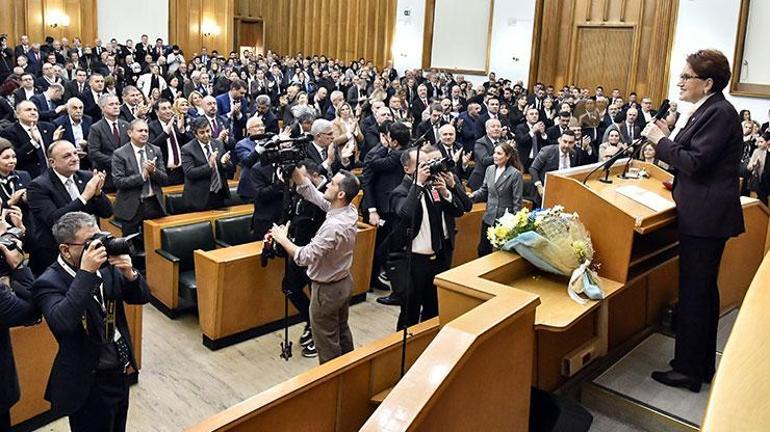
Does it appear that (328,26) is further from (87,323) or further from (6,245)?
(87,323)

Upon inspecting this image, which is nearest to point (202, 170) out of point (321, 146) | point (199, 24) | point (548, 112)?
point (321, 146)

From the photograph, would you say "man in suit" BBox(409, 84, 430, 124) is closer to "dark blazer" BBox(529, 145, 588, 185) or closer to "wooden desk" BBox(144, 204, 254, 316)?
"dark blazer" BBox(529, 145, 588, 185)

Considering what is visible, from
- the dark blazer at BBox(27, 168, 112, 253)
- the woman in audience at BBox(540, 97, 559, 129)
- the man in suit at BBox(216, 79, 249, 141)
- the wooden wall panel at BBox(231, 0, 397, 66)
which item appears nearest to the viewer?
the dark blazer at BBox(27, 168, 112, 253)

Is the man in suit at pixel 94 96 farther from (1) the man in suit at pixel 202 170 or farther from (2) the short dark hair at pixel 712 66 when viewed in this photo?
(2) the short dark hair at pixel 712 66

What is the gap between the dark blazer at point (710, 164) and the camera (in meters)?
3.11

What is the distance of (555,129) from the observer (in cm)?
954

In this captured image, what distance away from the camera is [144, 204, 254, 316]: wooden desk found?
5463 mm

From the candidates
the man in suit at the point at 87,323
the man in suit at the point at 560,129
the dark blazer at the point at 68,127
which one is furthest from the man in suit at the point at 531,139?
the man in suit at the point at 87,323

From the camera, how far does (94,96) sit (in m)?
9.91

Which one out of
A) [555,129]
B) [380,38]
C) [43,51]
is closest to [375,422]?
[555,129]

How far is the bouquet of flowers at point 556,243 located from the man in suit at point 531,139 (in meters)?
6.02

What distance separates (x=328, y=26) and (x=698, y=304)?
21254 millimetres

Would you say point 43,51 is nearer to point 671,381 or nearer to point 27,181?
point 27,181

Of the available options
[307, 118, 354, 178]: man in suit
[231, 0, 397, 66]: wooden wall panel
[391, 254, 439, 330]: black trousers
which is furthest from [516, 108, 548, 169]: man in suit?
[231, 0, 397, 66]: wooden wall panel
